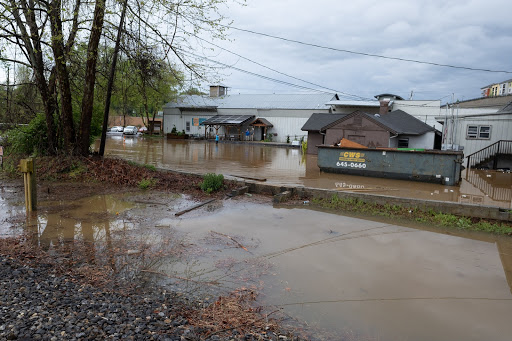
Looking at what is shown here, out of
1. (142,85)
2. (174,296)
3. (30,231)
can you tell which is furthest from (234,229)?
(142,85)

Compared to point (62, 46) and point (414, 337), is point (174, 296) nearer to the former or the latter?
point (414, 337)

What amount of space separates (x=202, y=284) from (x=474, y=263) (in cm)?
496

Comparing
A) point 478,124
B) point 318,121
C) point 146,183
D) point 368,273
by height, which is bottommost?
point 368,273

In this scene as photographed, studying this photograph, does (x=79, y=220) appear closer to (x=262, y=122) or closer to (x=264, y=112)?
(x=262, y=122)

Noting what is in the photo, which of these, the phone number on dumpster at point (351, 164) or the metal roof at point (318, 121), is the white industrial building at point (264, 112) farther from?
the phone number on dumpster at point (351, 164)

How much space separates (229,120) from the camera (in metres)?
47.5

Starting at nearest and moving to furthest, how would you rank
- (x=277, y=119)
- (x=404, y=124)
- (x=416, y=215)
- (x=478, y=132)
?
(x=416, y=215) < (x=478, y=132) < (x=404, y=124) < (x=277, y=119)

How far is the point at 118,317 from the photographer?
13.2 ft

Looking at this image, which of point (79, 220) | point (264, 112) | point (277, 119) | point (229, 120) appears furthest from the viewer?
point (264, 112)

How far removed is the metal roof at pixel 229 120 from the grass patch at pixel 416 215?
36201 millimetres

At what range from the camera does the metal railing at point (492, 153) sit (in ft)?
70.3

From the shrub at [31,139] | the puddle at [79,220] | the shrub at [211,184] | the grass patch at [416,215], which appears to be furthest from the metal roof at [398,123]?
the puddle at [79,220]

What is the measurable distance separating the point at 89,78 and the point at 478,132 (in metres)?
22.2

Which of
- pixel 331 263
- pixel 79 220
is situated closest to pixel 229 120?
pixel 79 220
